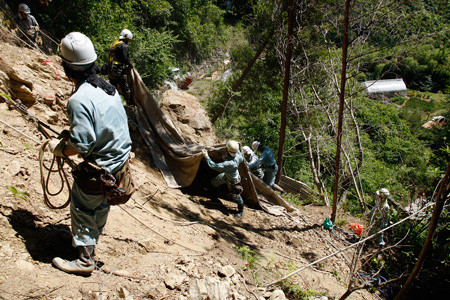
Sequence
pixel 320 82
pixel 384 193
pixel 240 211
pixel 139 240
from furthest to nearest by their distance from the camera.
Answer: pixel 320 82, pixel 384 193, pixel 240 211, pixel 139 240

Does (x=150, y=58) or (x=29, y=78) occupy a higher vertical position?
(x=29, y=78)

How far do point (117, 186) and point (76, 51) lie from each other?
1000 millimetres

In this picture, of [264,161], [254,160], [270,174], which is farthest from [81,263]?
[270,174]

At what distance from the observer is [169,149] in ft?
19.2

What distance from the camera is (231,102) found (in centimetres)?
1152

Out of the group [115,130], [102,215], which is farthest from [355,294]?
[115,130]

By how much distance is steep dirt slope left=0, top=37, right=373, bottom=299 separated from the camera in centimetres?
235

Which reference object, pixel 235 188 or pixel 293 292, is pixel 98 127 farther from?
pixel 235 188

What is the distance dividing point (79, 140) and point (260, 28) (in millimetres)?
8542

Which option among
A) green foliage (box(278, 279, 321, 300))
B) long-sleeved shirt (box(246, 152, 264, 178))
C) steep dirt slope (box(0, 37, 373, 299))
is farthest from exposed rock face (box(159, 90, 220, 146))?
green foliage (box(278, 279, 321, 300))

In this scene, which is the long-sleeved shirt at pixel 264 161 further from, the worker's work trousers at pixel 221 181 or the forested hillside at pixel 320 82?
the worker's work trousers at pixel 221 181

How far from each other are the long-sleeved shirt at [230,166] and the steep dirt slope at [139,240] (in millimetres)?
731

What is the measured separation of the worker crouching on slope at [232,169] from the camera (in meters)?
5.06

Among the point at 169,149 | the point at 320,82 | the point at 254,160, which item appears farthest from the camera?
the point at 320,82
